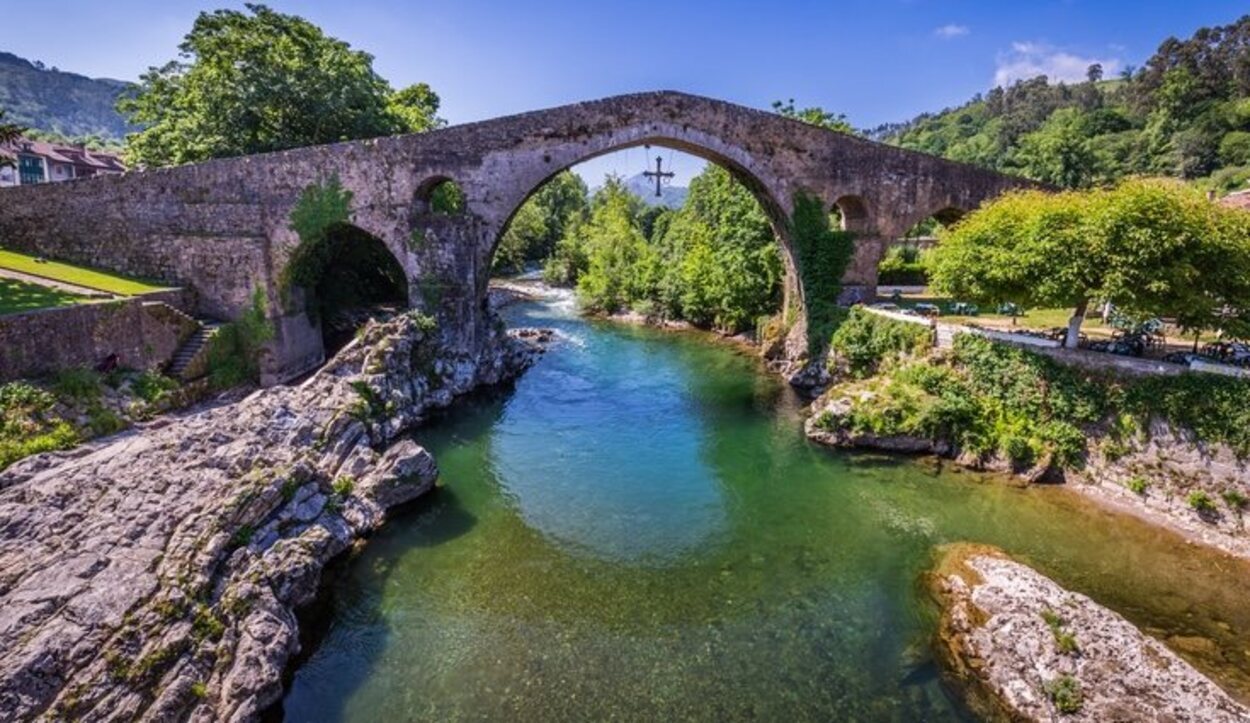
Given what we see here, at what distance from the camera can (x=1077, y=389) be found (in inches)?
583

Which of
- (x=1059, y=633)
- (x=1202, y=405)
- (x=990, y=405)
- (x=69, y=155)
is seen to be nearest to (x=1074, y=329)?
(x=990, y=405)

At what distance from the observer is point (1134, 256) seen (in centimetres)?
1326

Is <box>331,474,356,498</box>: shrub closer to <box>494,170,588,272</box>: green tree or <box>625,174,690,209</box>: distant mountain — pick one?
<box>625,174,690,209</box>: distant mountain

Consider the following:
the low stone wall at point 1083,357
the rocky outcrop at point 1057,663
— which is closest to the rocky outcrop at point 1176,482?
the low stone wall at point 1083,357

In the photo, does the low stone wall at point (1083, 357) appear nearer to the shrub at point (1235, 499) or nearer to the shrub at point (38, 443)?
the shrub at point (1235, 499)

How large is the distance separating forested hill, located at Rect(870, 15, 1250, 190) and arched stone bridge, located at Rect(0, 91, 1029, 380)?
18.8 m

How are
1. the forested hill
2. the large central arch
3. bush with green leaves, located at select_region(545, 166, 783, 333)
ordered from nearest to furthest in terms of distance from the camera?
the large central arch → bush with green leaves, located at select_region(545, 166, 783, 333) → the forested hill

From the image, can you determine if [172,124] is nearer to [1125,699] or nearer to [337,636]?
[337,636]

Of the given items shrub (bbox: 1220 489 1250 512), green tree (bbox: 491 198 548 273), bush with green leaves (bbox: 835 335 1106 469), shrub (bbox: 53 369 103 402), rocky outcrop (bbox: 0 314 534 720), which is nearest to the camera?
rocky outcrop (bbox: 0 314 534 720)

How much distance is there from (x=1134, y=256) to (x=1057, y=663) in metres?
9.30

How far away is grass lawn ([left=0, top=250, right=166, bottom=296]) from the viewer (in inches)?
704

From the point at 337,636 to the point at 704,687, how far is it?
5.70 metres

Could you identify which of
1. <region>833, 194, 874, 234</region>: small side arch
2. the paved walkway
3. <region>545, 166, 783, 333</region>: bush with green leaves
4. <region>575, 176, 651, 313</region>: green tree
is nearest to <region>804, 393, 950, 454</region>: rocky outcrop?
<region>833, 194, 874, 234</region>: small side arch

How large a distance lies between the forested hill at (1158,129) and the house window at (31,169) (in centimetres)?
7648
